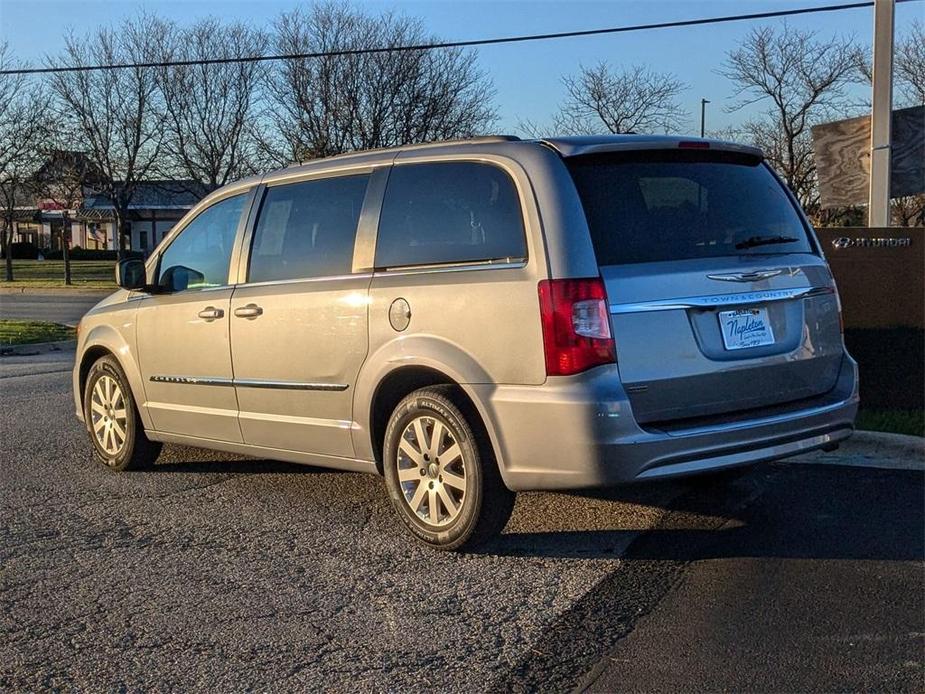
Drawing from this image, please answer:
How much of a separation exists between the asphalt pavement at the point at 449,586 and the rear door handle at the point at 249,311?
1.06 meters

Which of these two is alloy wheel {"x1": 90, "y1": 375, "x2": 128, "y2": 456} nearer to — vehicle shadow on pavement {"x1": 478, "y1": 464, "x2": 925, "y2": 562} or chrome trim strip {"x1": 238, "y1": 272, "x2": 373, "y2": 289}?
chrome trim strip {"x1": 238, "y1": 272, "x2": 373, "y2": 289}

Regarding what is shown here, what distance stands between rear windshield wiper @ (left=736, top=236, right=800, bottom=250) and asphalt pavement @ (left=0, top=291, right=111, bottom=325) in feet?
67.1

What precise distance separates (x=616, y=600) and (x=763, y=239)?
187 cm

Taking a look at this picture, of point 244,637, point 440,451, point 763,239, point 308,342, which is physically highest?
point 763,239

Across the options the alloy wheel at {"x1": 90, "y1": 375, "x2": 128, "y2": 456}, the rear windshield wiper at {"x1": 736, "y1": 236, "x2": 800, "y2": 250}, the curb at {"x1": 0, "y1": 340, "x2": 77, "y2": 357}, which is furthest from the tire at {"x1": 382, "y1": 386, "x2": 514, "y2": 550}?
the curb at {"x1": 0, "y1": 340, "x2": 77, "y2": 357}

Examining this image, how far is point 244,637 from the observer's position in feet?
13.1

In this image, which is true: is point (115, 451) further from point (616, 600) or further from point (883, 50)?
point (883, 50)

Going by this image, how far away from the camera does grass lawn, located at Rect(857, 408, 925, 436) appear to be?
24.5 feet

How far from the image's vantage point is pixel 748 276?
4.76m

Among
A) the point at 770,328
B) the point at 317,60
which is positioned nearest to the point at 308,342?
the point at 770,328

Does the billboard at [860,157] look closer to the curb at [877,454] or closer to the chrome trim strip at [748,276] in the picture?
the curb at [877,454]

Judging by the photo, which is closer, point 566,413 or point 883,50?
point 566,413

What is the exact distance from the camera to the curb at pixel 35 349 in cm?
1548

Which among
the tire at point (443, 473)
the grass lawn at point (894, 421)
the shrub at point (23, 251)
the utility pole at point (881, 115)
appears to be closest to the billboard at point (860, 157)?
the utility pole at point (881, 115)
